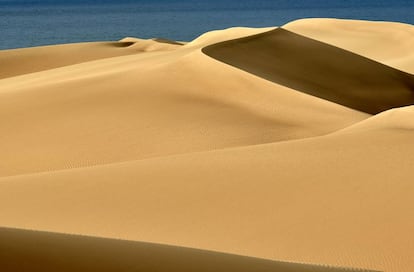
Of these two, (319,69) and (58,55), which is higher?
A: (319,69)

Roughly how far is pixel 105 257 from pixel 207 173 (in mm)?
2898

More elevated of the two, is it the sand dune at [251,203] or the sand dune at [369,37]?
the sand dune at [251,203]

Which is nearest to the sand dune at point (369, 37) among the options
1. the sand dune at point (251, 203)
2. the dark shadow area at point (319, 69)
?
the dark shadow area at point (319, 69)

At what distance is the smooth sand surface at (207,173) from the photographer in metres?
4.73

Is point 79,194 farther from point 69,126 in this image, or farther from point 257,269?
point 69,126

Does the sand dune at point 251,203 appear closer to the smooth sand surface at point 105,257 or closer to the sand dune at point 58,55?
the smooth sand surface at point 105,257

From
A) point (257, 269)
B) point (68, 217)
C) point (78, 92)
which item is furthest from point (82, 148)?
point (257, 269)

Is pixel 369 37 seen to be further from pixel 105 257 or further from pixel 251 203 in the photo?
pixel 105 257

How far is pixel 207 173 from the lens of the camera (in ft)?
20.7

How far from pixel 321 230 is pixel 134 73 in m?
9.11

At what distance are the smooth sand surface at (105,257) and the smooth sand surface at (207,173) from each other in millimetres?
19

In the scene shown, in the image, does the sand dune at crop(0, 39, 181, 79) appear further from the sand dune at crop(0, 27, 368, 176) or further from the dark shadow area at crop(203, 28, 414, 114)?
the sand dune at crop(0, 27, 368, 176)

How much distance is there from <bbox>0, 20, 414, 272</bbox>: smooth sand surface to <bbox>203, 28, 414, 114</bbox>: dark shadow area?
1.47m

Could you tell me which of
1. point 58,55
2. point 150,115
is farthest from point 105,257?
point 58,55
